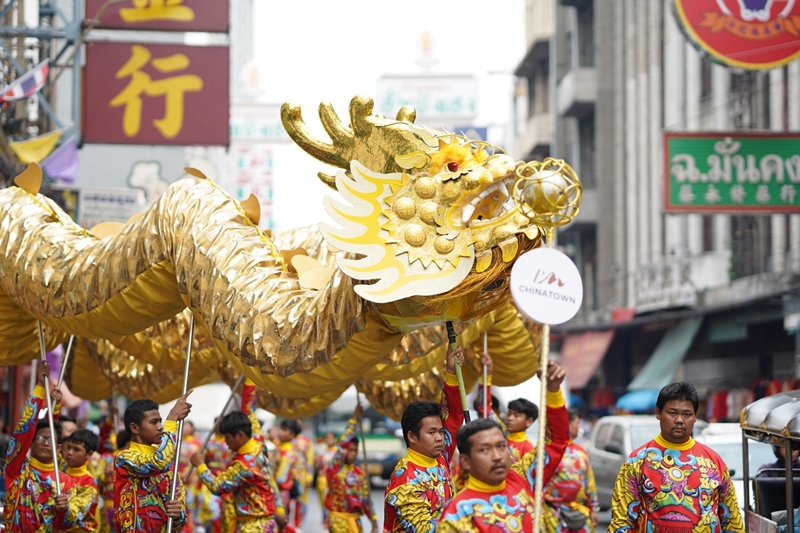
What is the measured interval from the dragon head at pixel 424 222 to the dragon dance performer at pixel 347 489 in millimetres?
5136

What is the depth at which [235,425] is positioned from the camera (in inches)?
324

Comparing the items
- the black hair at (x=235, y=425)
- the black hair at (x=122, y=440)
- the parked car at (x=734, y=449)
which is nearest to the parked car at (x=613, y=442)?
the parked car at (x=734, y=449)

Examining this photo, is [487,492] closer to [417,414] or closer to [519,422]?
[417,414]

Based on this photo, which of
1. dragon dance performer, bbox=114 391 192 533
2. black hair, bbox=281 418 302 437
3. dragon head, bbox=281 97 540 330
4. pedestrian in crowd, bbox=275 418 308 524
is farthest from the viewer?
black hair, bbox=281 418 302 437

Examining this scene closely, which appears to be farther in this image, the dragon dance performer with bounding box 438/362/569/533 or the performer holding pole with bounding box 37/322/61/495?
the performer holding pole with bounding box 37/322/61/495

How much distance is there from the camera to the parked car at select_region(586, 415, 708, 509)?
529 inches

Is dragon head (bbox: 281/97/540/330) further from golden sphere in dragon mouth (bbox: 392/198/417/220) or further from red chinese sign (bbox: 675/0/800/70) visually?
red chinese sign (bbox: 675/0/800/70)

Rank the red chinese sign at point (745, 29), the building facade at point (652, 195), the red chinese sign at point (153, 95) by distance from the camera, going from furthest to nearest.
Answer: the building facade at point (652, 195) → the red chinese sign at point (153, 95) → the red chinese sign at point (745, 29)

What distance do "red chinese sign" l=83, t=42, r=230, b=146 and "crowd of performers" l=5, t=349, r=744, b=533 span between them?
5929 millimetres

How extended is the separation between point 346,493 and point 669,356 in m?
12.3

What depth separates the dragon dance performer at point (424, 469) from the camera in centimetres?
573

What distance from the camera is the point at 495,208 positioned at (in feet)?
17.1

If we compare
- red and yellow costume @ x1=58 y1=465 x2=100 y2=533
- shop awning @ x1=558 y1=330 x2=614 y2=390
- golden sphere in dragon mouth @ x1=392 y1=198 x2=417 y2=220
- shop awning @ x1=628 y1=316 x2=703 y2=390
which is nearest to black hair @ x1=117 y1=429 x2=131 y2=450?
red and yellow costume @ x1=58 y1=465 x2=100 y2=533

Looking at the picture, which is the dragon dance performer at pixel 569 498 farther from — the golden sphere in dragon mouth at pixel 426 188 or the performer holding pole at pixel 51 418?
the golden sphere in dragon mouth at pixel 426 188
